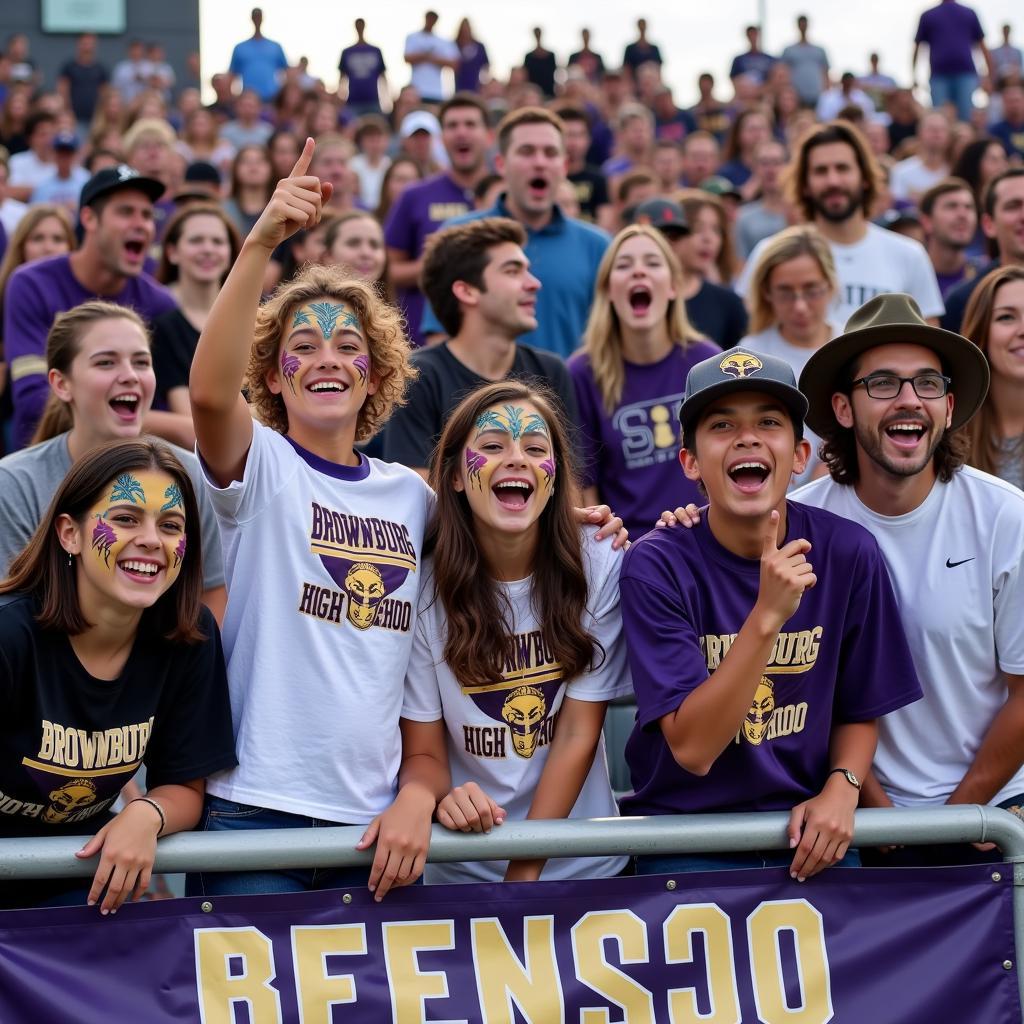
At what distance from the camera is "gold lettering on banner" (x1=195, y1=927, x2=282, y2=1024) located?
10.7ft

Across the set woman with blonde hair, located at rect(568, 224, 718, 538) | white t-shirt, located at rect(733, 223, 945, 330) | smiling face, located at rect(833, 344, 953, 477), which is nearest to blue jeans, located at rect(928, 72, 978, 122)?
white t-shirt, located at rect(733, 223, 945, 330)

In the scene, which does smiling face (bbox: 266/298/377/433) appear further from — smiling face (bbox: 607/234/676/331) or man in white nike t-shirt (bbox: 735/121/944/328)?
man in white nike t-shirt (bbox: 735/121/944/328)

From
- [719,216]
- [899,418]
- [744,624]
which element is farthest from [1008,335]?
[719,216]

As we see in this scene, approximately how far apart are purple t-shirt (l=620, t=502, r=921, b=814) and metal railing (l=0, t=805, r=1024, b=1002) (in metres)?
0.21

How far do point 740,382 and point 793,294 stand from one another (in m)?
2.76

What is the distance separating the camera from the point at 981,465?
485 cm

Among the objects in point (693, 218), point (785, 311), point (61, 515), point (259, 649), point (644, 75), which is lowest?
point (259, 649)

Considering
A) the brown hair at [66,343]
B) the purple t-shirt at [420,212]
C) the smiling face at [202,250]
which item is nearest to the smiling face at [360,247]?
the smiling face at [202,250]

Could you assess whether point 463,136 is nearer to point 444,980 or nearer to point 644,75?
point 444,980

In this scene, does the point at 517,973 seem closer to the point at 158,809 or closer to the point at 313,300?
the point at 158,809

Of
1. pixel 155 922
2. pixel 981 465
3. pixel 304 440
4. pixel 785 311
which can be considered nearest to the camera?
pixel 155 922

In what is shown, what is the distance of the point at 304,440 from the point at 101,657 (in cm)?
79

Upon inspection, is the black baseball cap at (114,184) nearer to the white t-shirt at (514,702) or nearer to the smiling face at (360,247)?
the smiling face at (360,247)

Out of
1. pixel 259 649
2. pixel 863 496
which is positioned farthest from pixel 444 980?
pixel 863 496
